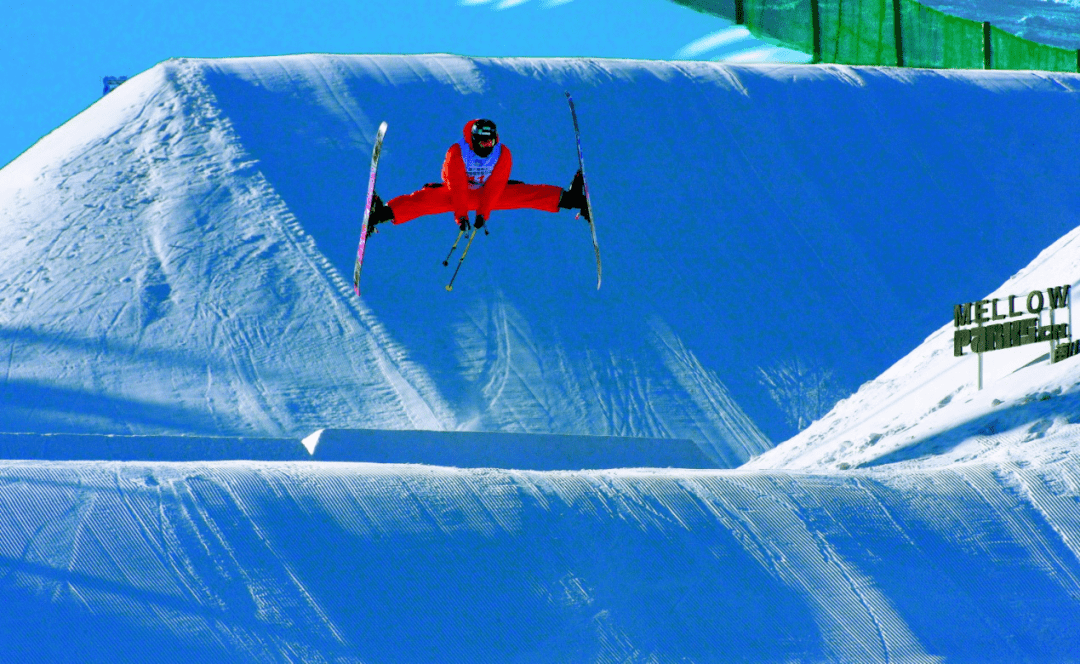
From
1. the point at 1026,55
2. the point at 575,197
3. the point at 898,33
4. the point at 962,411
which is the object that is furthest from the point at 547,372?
the point at 1026,55

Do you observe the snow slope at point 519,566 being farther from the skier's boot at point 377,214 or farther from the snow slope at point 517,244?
the snow slope at point 517,244

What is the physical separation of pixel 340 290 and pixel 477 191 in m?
7.28

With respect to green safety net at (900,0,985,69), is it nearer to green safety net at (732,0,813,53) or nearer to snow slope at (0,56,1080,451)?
snow slope at (0,56,1080,451)

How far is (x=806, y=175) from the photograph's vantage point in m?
18.4

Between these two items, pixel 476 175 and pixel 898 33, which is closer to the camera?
pixel 476 175

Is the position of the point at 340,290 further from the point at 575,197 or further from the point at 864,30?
the point at 864,30

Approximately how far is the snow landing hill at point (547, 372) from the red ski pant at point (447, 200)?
189 cm

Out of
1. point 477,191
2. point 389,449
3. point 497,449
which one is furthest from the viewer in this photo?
point 497,449

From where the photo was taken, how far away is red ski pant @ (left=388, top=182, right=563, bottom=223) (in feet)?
27.8

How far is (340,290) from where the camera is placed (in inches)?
600

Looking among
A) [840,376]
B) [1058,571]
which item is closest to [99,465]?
[1058,571]

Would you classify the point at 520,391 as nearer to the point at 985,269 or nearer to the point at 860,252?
the point at 860,252

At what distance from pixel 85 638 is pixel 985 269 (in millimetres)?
14149

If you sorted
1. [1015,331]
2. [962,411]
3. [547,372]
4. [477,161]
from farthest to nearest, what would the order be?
[547,372] < [1015,331] < [962,411] < [477,161]
